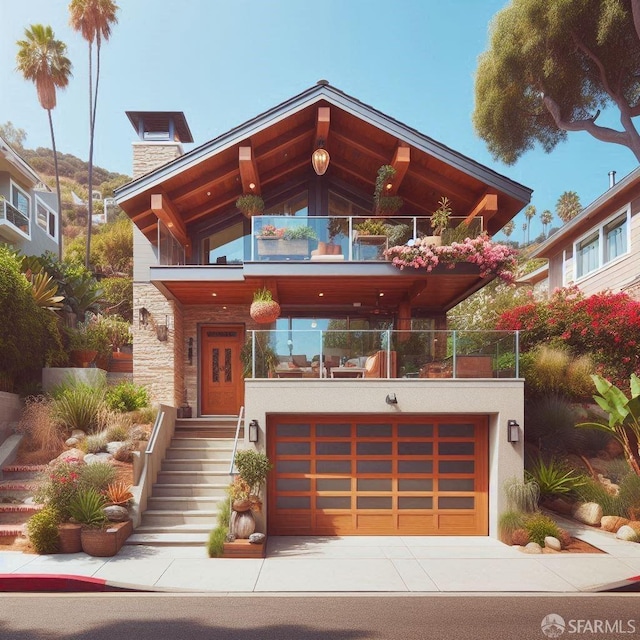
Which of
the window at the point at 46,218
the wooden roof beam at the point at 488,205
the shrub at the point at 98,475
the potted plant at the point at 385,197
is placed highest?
the window at the point at 46,218

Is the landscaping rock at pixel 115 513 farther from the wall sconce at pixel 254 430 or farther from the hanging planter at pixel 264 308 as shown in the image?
the hanging planter at pixel 264 308

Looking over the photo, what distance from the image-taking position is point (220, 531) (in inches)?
389

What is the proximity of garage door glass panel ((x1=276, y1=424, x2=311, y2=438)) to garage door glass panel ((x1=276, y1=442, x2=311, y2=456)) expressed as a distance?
0.16 meters

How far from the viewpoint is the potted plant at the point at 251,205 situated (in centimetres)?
1428

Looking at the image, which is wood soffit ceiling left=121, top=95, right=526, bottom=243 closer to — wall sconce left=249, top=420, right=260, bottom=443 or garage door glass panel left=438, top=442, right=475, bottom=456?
garage door glass panel left=438, top=442, right=475, bottom=456

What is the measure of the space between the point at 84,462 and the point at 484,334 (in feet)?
27.4

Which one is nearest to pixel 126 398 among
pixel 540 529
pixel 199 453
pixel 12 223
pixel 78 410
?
pixel 78 410

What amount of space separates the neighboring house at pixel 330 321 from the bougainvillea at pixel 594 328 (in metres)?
2.50

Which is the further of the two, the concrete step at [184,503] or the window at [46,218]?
the window at [46,218]

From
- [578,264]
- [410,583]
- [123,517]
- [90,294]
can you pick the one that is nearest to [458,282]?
[410,583]

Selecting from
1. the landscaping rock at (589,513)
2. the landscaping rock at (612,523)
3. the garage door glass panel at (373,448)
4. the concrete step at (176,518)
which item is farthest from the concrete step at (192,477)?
the landscaping rock at (612,523)

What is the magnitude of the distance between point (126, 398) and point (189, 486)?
11.5 feet

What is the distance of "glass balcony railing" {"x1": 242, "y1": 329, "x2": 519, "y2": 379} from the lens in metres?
11.4

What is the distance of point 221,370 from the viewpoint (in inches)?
632
